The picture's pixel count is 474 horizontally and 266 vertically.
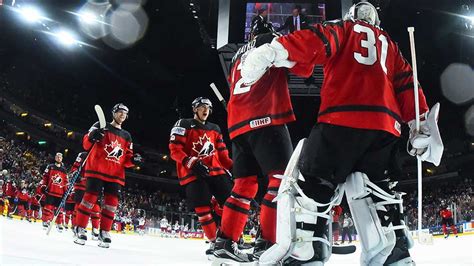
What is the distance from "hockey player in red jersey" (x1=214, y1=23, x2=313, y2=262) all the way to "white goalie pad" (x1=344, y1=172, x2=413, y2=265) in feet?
2.30

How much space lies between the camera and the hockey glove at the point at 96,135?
18.4ft

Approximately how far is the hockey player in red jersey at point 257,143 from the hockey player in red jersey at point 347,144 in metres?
0.65

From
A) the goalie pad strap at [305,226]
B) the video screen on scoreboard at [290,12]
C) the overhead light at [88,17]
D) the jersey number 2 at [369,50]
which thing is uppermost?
the overhead light at [88,17]

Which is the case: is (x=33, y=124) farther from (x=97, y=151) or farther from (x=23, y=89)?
(x=97, y=151)

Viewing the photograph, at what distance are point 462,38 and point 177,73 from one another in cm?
1313

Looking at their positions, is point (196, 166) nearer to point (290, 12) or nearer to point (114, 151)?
point (114, 151)

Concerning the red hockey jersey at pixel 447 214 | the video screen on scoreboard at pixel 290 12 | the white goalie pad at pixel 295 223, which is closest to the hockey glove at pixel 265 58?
the white goalie pad at pixel 295 223

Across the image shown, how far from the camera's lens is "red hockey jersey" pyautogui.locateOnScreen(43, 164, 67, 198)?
10.2 m

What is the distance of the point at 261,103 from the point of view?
10.0 feet

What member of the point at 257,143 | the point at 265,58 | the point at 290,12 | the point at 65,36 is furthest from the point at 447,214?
the point at 65,36

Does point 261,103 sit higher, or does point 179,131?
point 179,131

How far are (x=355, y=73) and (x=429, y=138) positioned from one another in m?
0.51

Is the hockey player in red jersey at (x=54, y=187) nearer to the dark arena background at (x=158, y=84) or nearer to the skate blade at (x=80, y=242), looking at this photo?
the dark arena background at (x=158, y=84)

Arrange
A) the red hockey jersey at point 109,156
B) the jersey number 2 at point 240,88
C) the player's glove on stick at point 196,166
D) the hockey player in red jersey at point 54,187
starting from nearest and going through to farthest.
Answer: the jersey number 2 at point 240,88 → the player's glove on stick at point 196,166 → the red hockey jersey at point 109,156 → the hockey player in red jersey at point 54,187
